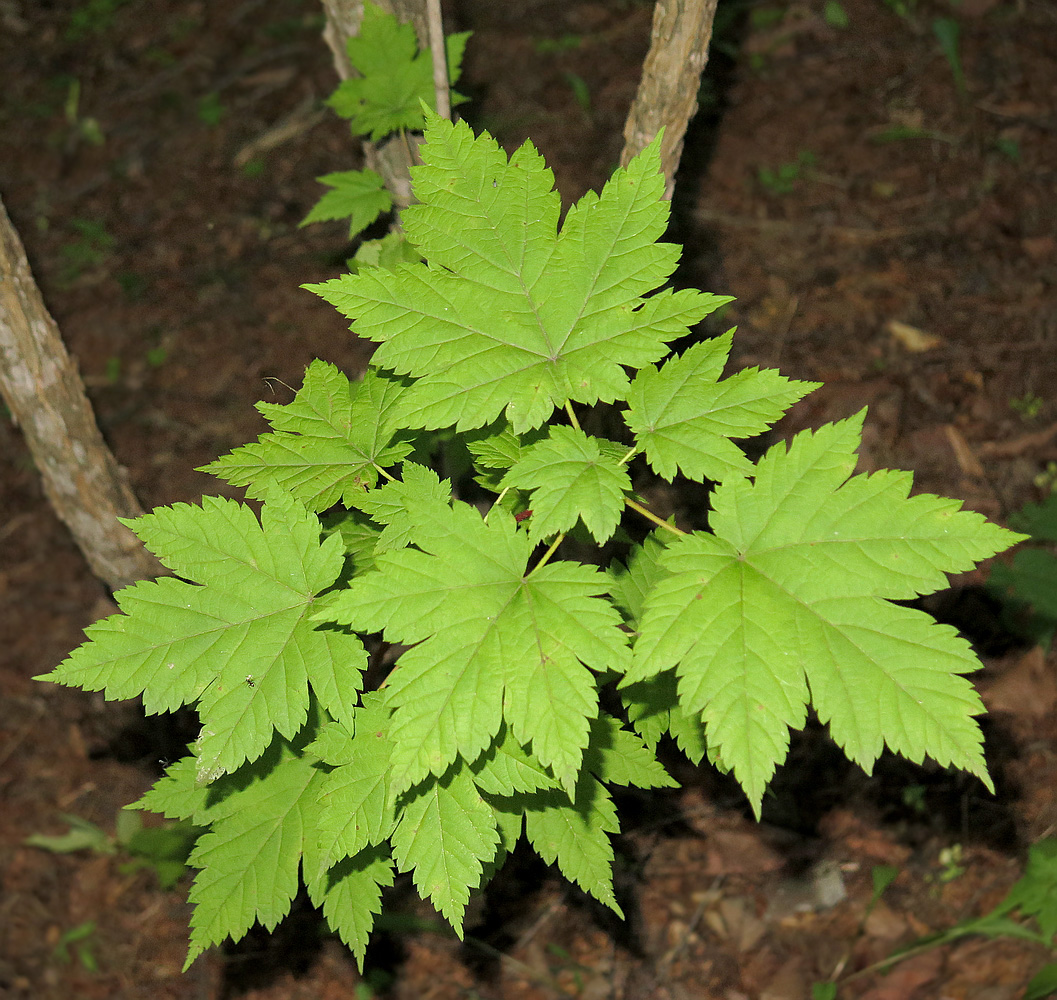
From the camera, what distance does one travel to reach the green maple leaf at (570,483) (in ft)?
5.03

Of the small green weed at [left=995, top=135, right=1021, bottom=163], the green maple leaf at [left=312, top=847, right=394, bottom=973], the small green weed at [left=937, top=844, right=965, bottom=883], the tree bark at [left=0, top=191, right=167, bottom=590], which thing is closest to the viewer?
the green maple leaf at [left=312, top=847, right=394, bottom=973]

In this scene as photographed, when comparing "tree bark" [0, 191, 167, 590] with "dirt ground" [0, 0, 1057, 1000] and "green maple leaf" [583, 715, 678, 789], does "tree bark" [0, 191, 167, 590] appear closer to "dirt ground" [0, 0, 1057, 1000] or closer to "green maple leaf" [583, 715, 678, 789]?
"dirt ground" [0, 0, 1057, 1000]

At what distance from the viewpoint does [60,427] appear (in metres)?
2.77

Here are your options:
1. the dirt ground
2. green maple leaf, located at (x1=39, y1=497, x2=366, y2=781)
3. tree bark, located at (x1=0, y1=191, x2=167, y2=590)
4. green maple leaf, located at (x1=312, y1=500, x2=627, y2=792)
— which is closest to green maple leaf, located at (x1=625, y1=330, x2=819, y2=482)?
green maple leaf, located at (x1=312, y1=500, x2=627, y2=792)

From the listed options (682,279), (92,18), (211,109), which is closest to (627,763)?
(682,279)

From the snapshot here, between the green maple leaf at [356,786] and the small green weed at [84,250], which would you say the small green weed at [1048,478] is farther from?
the small green weed at [84,250]

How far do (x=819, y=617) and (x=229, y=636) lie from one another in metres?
1.16

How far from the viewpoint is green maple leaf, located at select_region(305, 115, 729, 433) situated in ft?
5.40

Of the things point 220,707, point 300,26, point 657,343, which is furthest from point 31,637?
point 300,26

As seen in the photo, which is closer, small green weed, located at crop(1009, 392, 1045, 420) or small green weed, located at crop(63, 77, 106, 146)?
small green weed, located at crop(1009, 392, 1045, 420)

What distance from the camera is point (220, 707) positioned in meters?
1.64

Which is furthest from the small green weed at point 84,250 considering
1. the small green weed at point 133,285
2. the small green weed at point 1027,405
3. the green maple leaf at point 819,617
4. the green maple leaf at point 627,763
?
the small green weed at point 1027,405

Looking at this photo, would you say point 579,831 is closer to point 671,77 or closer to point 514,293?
point 514,293

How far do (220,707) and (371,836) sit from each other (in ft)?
1.32
